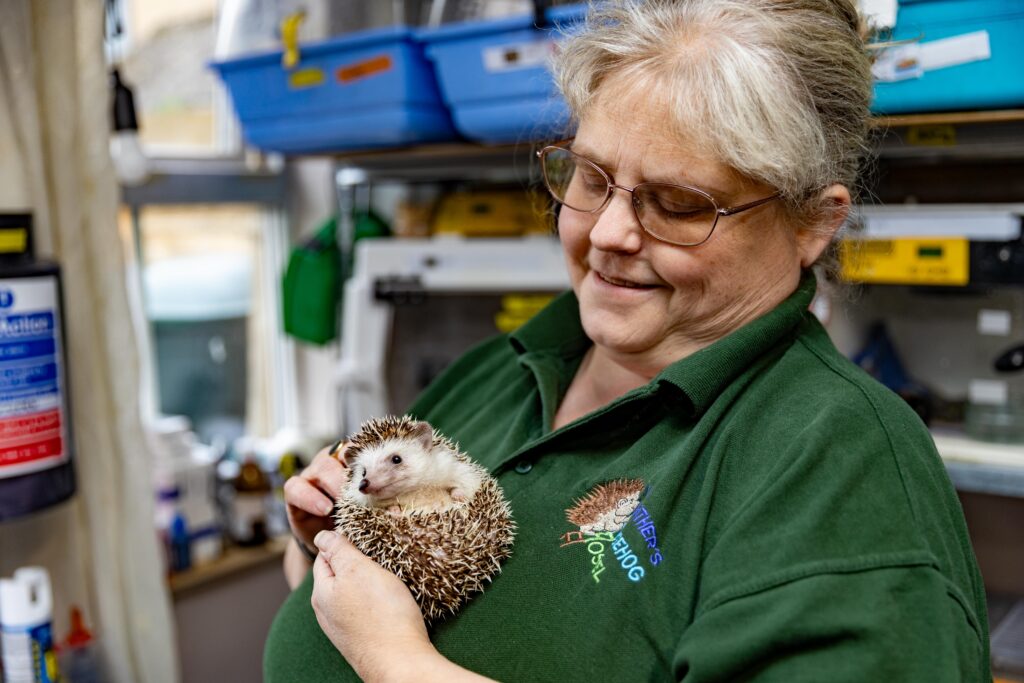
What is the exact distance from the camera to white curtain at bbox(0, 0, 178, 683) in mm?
1579

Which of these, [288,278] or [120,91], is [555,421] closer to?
[120,91]

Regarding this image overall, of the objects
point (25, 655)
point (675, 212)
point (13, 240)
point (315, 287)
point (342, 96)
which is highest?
point (342, 96)

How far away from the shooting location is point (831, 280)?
3.99 ft

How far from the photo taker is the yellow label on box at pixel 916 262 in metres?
1.58

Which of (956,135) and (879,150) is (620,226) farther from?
(956,135)

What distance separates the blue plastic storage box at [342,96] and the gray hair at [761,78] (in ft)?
3.28

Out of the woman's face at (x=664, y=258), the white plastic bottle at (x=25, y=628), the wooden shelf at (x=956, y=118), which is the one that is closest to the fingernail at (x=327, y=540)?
the woman's face at (x=664, y=258)

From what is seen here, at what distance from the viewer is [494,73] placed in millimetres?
1835

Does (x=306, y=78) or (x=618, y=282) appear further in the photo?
(x=306, y=78)

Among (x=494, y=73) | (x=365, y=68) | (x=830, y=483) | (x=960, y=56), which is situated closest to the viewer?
(x=830, y=483)

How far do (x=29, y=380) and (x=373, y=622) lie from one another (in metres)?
0.87

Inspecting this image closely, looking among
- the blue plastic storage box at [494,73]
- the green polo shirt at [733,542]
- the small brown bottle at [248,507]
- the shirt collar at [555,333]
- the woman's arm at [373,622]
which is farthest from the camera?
the small brown bottle at [248,507]

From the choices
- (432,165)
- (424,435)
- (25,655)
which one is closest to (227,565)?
(25,655)

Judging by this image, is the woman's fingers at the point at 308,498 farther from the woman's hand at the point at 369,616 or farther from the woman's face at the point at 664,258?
the woman's face at the point at 664,258
